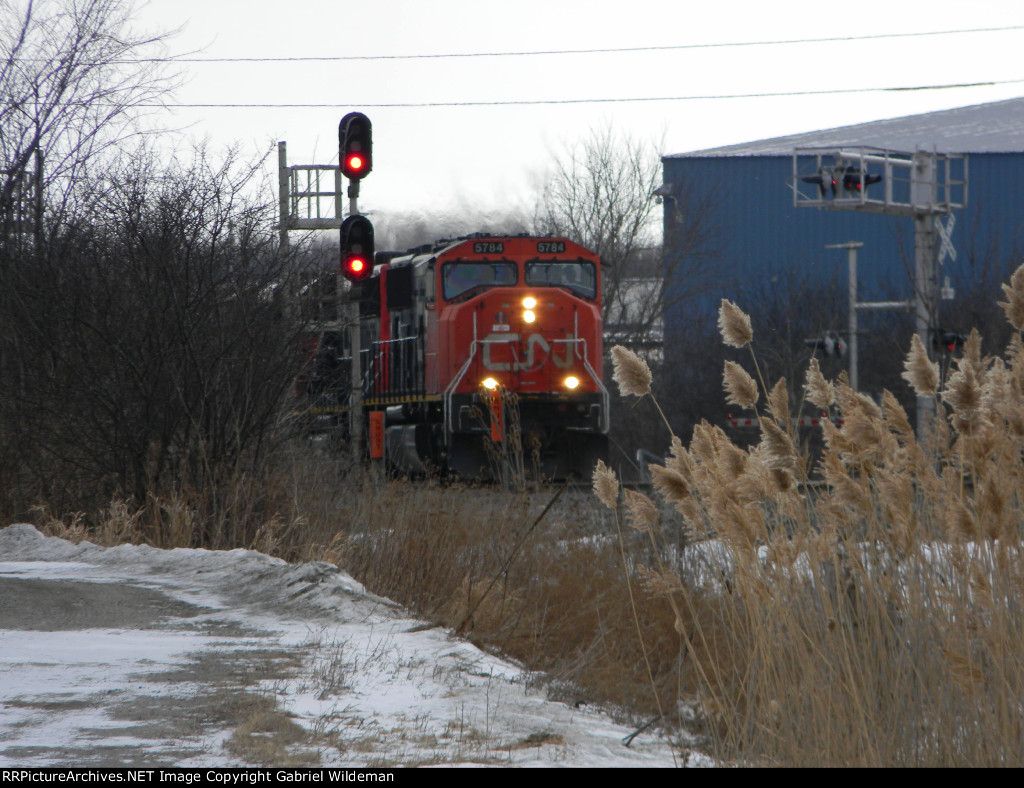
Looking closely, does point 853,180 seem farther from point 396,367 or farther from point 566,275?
point 396,367

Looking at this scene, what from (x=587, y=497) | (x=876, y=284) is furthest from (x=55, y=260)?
(x=876, y=284)

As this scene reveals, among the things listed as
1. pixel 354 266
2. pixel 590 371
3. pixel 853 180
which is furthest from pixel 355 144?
pixel 853 180

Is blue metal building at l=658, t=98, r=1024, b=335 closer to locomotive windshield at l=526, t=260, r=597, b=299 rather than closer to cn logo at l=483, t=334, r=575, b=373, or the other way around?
locomotive windshield at l=526, t=260, r=597, b=299

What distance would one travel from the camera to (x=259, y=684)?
448 cm

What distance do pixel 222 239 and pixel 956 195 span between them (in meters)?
32.8

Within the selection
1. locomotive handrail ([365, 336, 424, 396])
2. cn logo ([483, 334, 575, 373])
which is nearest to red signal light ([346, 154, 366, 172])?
cn logo ([483, 334, 575, 373])

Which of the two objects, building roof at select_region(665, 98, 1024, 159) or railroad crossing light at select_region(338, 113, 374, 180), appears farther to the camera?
building roof at select_region(665, 98, 1024, 159)

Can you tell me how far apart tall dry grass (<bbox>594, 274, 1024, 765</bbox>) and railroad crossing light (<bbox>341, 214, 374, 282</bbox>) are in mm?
7337

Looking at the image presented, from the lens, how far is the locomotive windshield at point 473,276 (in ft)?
52.9

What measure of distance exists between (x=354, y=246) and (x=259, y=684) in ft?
23.1

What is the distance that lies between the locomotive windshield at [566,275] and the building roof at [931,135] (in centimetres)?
2334

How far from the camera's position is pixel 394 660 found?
16.4 ft

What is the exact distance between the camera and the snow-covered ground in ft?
12.1

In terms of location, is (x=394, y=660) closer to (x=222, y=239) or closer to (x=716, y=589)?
(x=716, y=589)
